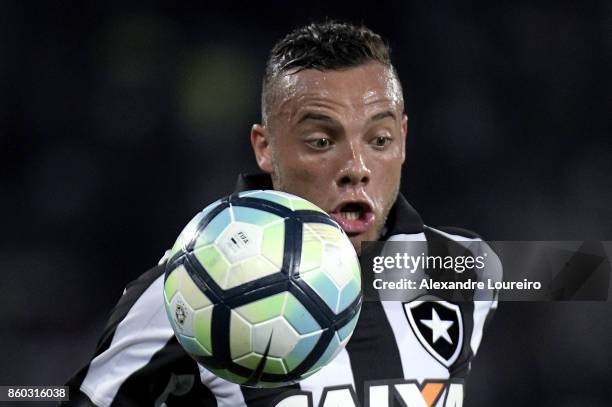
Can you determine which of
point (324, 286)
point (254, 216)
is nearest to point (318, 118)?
point (254, 216)

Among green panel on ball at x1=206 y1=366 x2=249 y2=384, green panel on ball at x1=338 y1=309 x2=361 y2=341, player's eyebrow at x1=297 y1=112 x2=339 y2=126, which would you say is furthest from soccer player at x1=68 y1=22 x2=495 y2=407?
green panel on ball at x1=338 y1=309 x2=361 y2=341

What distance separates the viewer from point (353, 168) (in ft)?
8.45

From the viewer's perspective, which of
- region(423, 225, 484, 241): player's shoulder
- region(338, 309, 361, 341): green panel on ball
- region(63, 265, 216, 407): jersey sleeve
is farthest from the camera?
region(423, 225, 484, 241): player's shoulder

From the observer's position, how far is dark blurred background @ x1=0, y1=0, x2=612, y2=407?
4855 mm

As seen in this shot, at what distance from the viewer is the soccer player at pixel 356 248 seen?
251 centimetres

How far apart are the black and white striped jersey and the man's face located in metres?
0.25

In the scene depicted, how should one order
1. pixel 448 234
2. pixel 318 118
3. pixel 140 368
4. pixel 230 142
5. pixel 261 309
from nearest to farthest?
pixel 261 309 < pixel 140 368 < pixel 318 118 < pixel 448 234 < pixel 230 142

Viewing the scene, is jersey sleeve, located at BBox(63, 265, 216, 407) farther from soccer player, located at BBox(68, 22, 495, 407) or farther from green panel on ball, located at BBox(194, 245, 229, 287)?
green panel on ball, located at BBox(194, 245, 229, 287)

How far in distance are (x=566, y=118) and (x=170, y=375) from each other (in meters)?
3.51

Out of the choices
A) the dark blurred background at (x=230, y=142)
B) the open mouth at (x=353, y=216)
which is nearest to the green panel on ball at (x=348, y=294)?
the open mouth at (x=353, y=216)

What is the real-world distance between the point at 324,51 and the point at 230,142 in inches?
100

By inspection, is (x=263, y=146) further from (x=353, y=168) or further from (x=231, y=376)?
(x=231, y=376)

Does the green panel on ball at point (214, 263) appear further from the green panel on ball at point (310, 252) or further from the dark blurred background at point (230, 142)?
the dark blurred background at point (230, 142)

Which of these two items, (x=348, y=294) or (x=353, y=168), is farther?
(x=353, y=168)
